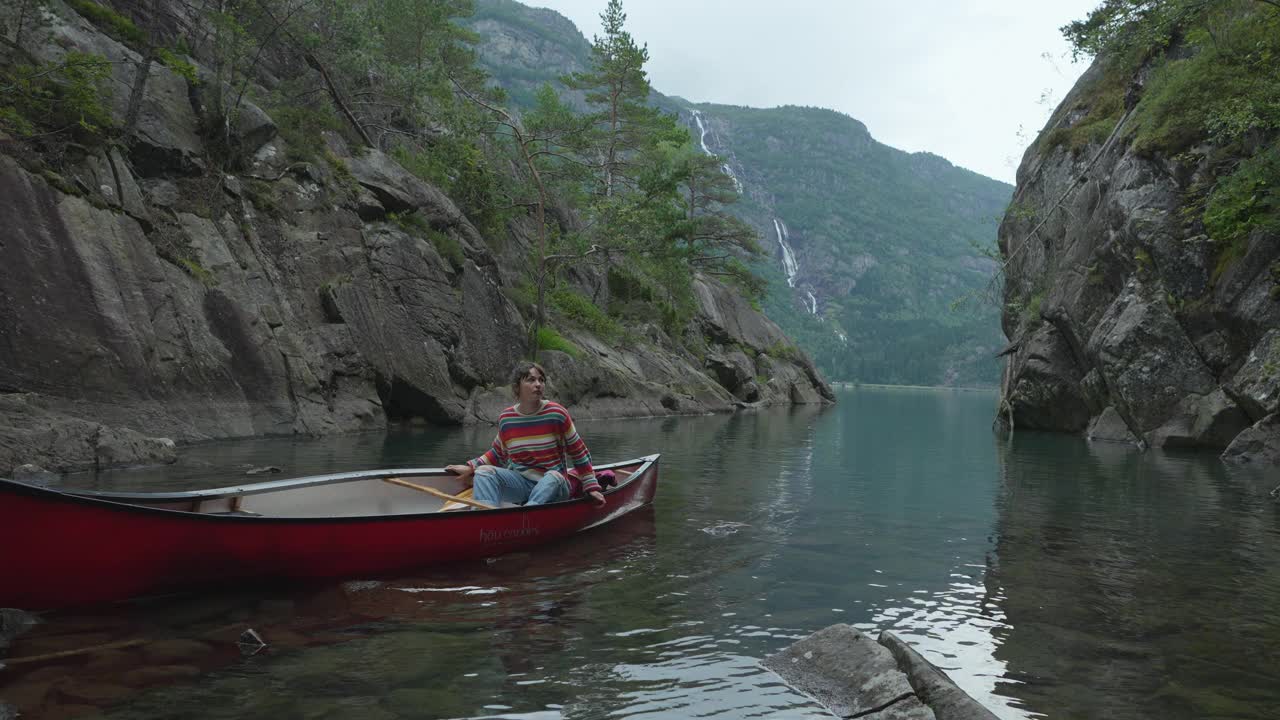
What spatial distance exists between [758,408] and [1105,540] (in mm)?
34167

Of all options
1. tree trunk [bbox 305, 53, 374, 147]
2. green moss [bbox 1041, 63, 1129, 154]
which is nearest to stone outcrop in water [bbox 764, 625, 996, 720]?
tree trunk [bbox 305, 53, 374, 147]

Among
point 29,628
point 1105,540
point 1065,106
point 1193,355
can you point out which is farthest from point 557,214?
point 29,628

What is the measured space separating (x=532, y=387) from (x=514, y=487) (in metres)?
1.22

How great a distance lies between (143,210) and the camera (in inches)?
666

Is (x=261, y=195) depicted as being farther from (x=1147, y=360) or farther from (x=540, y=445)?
(x=1147, y=360)

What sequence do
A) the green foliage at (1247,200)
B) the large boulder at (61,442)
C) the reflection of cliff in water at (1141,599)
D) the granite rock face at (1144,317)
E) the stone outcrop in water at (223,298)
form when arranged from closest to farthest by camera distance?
the reflection of cliff in water at (1141,599) → the large boulder at (61,442) → the stone outcrop in water at (223,298) → the green foliage at (1247,200) → the granite rock face at (1144,317)

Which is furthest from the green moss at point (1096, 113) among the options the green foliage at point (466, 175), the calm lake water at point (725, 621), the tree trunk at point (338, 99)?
the tree trunk at point (338, 99)

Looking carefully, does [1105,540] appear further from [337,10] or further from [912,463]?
[337,10]

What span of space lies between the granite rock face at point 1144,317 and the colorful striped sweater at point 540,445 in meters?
16.7

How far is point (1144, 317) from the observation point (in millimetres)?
21422

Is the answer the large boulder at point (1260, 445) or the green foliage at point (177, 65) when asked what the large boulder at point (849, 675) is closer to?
the large boulder at point (1260, 445)

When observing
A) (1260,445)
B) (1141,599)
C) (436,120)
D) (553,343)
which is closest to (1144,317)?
(1260,445)

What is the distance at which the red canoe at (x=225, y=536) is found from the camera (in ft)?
16.3

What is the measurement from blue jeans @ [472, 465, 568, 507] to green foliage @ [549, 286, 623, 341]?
1029 inches
